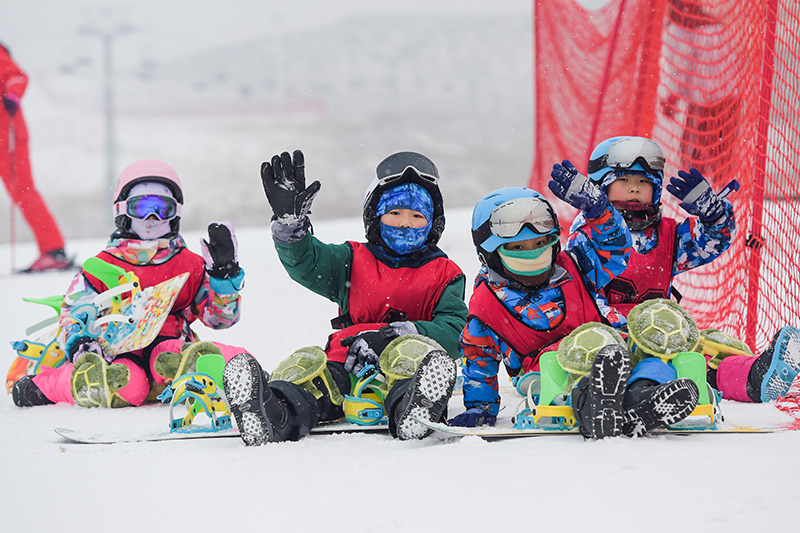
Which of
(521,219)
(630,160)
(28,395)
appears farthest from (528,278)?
(28,395)

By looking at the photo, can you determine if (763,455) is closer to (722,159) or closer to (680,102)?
(722,159)

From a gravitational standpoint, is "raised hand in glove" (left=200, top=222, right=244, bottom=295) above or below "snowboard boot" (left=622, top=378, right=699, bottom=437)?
above

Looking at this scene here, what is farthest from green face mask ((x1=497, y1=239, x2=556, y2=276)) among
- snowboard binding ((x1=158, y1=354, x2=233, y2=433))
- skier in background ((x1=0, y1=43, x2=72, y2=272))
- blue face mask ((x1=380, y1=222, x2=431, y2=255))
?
skier in background ((x1=0, y1=43, x2=72, y2=272))

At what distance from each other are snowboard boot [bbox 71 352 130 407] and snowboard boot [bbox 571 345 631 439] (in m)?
2.21

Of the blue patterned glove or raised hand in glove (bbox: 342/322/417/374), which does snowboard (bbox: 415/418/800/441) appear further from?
raised hand in glove (bbox: 342/322/417/374)

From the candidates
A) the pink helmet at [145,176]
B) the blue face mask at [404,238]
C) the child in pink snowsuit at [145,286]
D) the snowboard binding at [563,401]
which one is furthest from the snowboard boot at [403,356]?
the pink helmet at [145,176]

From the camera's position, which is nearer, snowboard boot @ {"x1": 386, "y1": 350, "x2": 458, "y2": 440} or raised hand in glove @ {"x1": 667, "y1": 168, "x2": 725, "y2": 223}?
snowboard boot @ {"x1": 386, "y1": 350, "x2": 458, "y2": 440}

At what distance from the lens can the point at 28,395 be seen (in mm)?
3678

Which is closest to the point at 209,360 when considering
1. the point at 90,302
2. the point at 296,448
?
the point at 296,448

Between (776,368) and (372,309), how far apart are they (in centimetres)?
147

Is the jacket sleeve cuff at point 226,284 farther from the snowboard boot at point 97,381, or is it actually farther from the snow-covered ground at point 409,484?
the snow-covered ground at point 409,484

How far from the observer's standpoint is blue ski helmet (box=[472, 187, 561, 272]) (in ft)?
9.01

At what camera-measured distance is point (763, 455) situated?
1974 millimetres

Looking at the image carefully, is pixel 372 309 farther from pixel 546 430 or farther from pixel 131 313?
pixel 131 313
